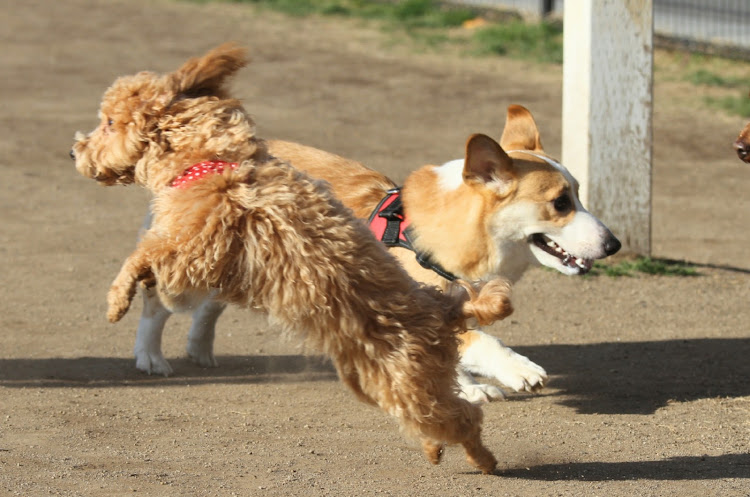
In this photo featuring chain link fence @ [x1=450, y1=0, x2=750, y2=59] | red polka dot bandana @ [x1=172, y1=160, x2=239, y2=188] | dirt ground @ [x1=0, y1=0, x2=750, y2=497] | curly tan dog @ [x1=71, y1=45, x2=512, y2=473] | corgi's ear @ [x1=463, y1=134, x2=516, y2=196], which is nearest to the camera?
curly tan dog @ [x1=71, y1=45, x2=512, y2=473]

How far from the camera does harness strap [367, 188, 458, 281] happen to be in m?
5.41

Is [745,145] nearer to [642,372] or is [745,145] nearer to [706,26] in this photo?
[642,372]

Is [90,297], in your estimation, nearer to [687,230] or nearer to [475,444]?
[475,444]

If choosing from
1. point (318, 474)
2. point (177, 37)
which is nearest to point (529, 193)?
point (318, 474)

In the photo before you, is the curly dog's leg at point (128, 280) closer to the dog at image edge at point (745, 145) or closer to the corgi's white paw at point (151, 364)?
the corgi's white paw at point (151, 364)

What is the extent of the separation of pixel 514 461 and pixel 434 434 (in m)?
0.71

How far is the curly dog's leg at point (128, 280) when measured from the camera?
393cm

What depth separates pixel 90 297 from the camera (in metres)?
6.98

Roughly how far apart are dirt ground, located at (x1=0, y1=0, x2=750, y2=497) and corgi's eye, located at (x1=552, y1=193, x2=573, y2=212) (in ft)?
3.47

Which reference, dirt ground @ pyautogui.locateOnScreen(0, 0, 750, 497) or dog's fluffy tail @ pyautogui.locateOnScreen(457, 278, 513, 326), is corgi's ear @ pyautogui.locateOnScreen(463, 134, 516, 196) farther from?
dirt ground @ pyautogui.locateOnScreen(0, 0, 750, 497)

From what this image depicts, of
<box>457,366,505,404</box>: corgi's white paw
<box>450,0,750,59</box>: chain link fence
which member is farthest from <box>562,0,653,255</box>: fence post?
<box>450,0,750,59</box>: chain link fence

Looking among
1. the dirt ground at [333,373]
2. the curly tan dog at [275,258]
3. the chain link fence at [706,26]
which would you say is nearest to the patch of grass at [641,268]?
the dirt ground at [333,373]

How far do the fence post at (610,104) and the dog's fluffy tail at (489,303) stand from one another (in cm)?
371

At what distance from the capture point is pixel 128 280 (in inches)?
156
